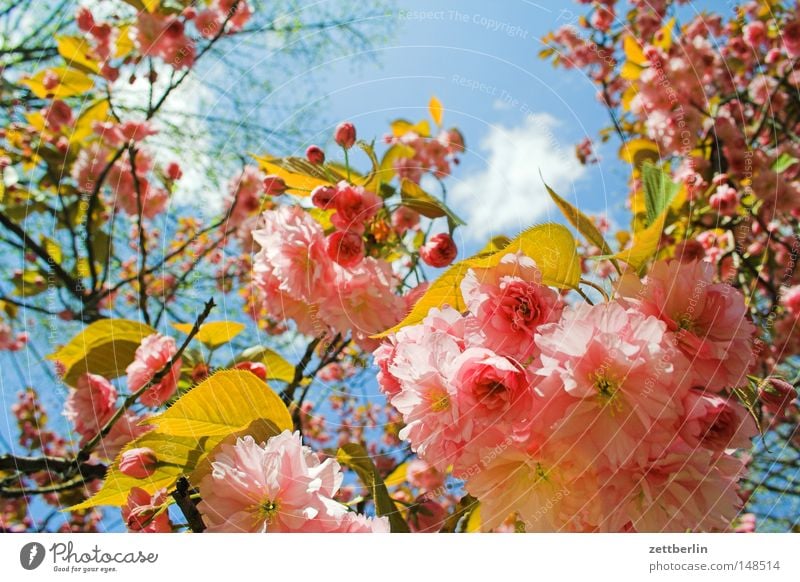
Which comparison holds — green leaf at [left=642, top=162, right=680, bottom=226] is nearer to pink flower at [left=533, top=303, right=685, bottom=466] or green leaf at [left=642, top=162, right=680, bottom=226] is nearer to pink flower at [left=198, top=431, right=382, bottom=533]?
pink flower at [left=533, top=303, right=685, bottom=466]

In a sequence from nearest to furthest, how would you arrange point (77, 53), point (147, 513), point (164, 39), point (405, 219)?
point (147, 513)
point (405, 219)
point (164, 39)
point (77, 53)

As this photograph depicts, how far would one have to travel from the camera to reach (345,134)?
3.23ft

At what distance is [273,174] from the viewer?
3.33 ft

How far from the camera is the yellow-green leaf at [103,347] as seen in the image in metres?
1.04

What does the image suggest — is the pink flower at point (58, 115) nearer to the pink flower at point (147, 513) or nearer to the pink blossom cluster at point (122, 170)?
the pink blossom cluster at point (122, 170)

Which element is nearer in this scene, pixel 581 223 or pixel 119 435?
pixel 581 223

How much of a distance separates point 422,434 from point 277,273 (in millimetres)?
466

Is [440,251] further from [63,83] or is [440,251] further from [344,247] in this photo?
[63,83]

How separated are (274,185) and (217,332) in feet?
1.04

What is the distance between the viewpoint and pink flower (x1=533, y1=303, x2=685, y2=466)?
18.7 inches

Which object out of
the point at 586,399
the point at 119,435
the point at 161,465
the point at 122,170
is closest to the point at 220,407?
the point at 161,465

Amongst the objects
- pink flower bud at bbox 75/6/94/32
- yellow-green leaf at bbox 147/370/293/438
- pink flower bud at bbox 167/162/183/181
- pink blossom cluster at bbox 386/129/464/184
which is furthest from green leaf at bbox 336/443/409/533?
pink flower bud at bbox 75/6/94/32

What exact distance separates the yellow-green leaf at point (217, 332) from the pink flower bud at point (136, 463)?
48cm

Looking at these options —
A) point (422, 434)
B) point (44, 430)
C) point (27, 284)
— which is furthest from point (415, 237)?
point (44, 430)
